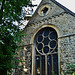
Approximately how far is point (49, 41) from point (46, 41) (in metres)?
0.27

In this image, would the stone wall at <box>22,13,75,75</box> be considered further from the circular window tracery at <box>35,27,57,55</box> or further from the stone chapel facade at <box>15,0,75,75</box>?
the circular window tracery at <box>35,27,57,55</box>

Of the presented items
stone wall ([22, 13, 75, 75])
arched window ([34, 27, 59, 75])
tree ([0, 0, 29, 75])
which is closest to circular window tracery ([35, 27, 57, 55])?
arched window ([34, 27, 59, 75])

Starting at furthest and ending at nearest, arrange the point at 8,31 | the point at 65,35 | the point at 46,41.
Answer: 1. the point at 46,41
2. the point at 65,35
3. the point at 8,31

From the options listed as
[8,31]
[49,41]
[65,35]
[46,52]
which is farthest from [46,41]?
[8,31]

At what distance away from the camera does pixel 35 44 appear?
943cm

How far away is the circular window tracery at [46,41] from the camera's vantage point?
8.46 meters

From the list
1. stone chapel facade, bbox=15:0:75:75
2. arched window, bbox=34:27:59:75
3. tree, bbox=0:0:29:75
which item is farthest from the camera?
arched window, bbox=34:27:59:75

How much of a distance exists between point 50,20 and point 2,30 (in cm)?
357

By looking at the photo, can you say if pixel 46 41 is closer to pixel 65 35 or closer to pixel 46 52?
pixel 46 52

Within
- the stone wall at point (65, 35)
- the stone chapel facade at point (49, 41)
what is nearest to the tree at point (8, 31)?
the stone chapel facade at point (49, 41)

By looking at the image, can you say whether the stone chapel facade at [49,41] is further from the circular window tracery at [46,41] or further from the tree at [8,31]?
the tree at [8,31]

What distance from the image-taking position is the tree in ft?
20.9

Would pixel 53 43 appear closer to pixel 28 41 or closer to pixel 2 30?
pixel 28 41

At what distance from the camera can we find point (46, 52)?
28.2ft
